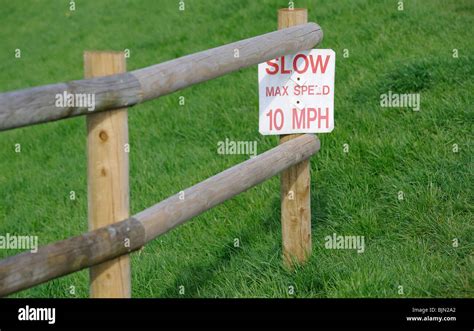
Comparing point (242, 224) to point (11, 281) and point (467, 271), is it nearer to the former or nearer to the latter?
point (467, 271)

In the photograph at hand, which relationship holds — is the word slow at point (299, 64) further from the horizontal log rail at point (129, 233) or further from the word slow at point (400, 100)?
the word slow at point (400, 100)

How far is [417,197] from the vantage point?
207 inches

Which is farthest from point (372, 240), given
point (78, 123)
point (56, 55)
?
point (56, 55)

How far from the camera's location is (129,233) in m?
3.29

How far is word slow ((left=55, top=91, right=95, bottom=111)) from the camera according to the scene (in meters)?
2.93

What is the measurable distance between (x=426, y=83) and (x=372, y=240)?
8.02 ft

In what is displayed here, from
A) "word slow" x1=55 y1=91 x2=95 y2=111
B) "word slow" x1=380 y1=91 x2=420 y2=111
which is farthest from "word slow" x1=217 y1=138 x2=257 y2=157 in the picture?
"word slow" x1=55 y1=91 x2=95 y2=111

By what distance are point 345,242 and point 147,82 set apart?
2.05 m

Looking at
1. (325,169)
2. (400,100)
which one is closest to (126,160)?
(325,169)
